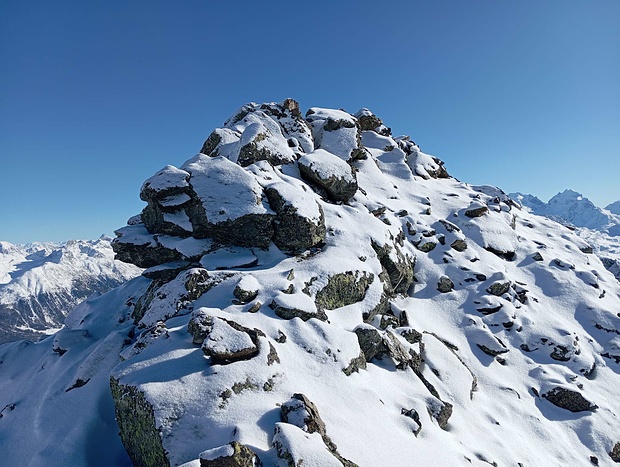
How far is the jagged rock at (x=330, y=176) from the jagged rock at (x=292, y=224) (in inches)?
311

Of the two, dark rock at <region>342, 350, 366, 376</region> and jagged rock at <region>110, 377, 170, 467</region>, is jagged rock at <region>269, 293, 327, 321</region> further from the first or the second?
jagged rock at <region>110, 377, 170, 467</region>

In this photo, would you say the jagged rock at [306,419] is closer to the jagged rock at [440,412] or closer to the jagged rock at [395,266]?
the jagged rock at [440,412]

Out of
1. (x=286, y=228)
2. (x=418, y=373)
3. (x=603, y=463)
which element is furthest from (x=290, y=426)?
(x=603, y=463)

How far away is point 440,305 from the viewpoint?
32.4m

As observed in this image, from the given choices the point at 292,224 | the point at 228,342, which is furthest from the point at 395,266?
the point at 228,342

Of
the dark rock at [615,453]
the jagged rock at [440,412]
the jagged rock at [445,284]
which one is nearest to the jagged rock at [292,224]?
the jagged rock at [440,412]

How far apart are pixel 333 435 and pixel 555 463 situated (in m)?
18.2

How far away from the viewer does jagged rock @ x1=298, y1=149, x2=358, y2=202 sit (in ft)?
111

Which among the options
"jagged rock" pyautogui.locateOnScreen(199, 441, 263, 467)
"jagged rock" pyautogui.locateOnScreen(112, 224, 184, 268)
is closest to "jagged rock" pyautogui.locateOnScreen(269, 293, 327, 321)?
"jagged rock" pyautogui.locateOnScreen(199, 441, 263, 467)

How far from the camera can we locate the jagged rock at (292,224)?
25891mm

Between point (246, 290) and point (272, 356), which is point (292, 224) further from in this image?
point (272, 356)

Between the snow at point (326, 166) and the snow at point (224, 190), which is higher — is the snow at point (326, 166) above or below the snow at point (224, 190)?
above

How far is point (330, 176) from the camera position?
34.0 metres

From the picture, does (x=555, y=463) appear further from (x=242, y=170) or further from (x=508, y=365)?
(x=242, y=170)
